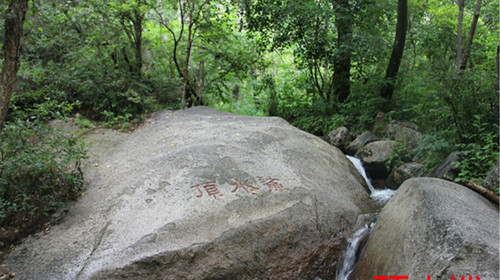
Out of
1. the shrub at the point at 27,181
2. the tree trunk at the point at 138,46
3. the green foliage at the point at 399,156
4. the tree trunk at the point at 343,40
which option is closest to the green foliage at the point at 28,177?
the shrub at the point at 27,181

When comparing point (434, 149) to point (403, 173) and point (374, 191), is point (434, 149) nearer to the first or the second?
point (403, 173)

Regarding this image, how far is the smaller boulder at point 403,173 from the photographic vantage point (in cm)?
587

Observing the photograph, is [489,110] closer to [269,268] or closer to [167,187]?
[269,268]

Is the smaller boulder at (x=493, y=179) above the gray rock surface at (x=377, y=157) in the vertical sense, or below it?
above

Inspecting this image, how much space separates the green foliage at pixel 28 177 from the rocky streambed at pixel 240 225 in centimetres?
28

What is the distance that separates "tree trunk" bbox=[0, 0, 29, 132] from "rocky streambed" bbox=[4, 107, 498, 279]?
1.49 meters

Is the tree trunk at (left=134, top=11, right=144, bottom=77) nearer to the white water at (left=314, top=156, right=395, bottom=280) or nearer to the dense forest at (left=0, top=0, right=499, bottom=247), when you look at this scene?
the dense forest at (left=0, top=0, right=499, bottom=247)

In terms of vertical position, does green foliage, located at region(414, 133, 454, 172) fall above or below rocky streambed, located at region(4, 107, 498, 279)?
above

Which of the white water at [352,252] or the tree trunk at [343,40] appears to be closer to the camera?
the white water at [352,252]

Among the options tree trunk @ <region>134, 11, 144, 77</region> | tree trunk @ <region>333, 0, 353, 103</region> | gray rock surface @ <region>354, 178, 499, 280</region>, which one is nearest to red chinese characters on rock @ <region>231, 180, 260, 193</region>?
gray rock surface @ <region>354, 178, 499, 280</region>

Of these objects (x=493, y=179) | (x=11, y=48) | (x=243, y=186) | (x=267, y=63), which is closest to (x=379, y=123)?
(x=267, y=63)

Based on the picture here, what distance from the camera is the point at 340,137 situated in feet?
26.9

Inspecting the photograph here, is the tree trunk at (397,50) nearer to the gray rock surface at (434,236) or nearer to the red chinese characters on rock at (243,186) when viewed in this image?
the gray rock surface at (434,236)

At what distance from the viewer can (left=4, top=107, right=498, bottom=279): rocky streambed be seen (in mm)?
2994
